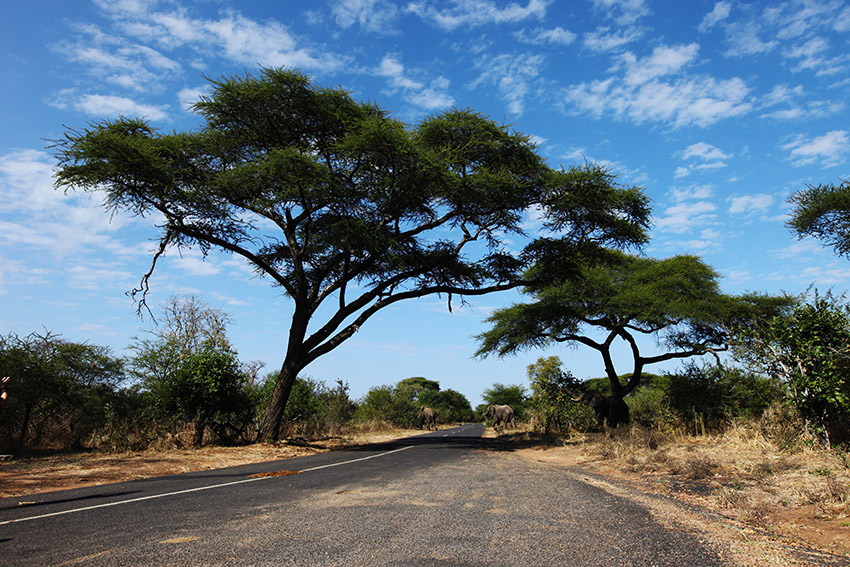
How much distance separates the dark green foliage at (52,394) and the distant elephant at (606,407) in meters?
18.2

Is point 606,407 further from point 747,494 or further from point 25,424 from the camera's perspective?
point 25,424

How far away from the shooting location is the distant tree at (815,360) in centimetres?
870

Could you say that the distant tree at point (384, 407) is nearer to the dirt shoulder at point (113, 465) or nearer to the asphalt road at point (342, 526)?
the dirt shoulder at point (113, 465)

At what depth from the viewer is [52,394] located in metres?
13.8

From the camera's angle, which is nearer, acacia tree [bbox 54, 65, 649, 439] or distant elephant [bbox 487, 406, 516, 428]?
acacia tree [bbox 54, 65, 649, 439]

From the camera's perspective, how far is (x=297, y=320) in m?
16.8

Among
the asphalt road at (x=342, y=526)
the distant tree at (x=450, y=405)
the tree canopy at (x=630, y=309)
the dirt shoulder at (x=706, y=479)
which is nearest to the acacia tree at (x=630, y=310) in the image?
the tree canopy at (x=630, y=309)

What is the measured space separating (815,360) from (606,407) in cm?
1339

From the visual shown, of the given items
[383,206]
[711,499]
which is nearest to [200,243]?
[383,206]

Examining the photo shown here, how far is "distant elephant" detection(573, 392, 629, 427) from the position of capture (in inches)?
849

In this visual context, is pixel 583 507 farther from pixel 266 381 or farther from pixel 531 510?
pixel 266 381

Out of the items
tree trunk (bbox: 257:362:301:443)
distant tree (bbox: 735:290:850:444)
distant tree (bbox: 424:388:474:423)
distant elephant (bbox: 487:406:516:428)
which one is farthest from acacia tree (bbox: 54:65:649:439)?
distant tree (bbox: 424:388:474:423)

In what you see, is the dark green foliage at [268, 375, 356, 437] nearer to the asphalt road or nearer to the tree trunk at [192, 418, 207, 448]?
the tree trunk at [192, 418, 207, 448]

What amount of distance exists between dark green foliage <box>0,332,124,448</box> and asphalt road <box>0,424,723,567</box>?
8.52 m
